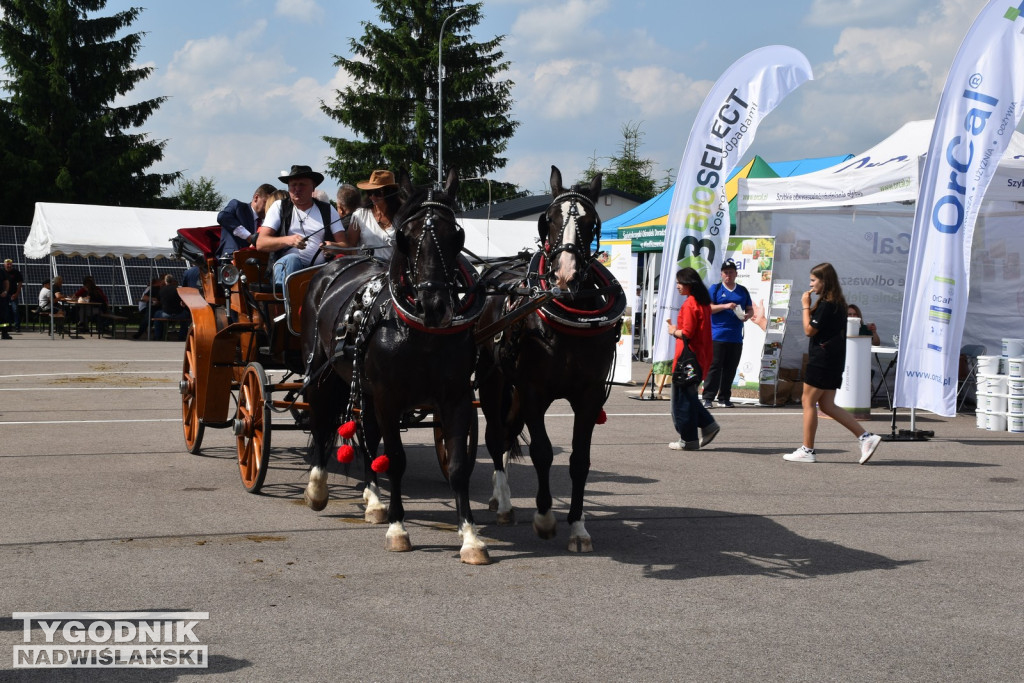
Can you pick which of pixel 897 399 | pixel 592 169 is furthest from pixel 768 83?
pixel 592 169

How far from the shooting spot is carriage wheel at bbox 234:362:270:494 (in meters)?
7.65

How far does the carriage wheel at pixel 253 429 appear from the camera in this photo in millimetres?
7652

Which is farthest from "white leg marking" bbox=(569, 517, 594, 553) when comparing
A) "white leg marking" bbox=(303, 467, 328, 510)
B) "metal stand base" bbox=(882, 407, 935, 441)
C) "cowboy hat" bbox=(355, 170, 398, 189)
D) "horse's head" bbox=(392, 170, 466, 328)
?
"metal stand base" bbox=(882, 407, 935, 441)

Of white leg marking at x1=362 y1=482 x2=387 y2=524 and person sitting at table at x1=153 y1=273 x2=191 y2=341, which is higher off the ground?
person sitting at table at x1=153 y1=273 x2=191 y2=341

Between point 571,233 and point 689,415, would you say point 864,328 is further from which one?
point 571,233

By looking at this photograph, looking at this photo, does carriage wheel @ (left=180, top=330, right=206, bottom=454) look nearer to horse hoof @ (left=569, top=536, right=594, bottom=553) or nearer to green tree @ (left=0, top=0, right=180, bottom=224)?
horse hoof @ (left=569, top=536, right=594, bottom=553)

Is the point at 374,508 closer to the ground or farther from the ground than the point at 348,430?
closer to the ground

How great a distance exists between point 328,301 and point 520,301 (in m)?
1.41

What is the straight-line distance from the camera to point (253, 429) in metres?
7.95

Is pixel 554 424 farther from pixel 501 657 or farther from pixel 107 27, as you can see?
pixel 107 27

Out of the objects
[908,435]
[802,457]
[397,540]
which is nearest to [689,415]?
[802,457]

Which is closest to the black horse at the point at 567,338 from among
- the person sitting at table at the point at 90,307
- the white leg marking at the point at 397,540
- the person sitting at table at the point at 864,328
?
the white leg marking at the point at 397,540

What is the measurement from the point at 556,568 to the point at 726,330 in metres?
9.52

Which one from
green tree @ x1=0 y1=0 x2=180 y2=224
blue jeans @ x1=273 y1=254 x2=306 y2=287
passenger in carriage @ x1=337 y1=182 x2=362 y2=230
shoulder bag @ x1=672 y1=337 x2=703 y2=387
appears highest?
green tree @ x1=0 y1=0 x2=180 y2=224
